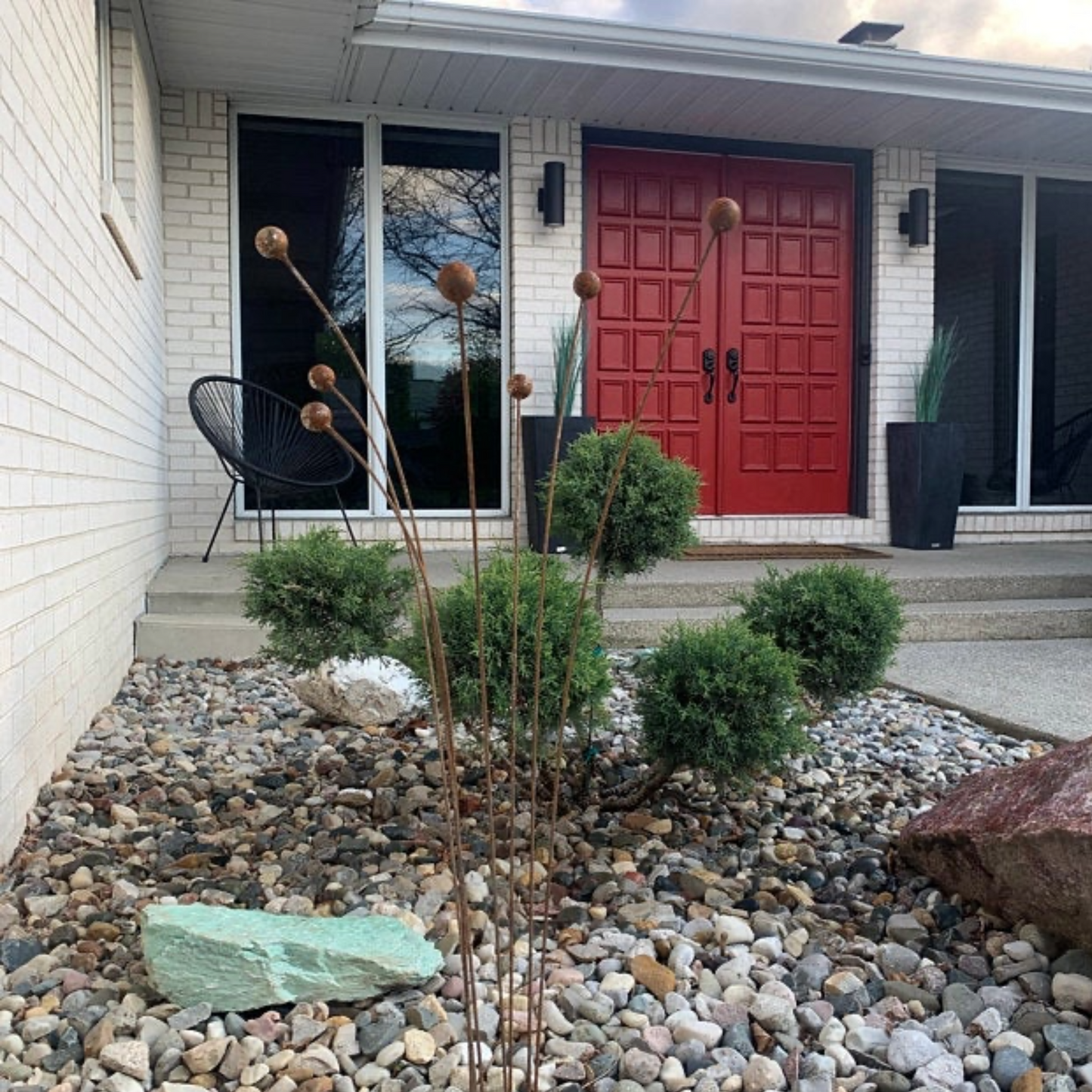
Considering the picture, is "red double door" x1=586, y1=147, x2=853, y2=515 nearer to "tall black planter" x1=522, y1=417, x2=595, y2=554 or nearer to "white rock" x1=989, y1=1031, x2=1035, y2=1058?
"tall black planter" x1=522, y1=417, x2=595, y2=554

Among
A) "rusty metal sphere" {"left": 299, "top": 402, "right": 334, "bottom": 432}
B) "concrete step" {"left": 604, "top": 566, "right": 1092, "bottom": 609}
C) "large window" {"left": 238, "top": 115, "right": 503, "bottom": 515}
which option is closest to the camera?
"rusty metal sphere" {"left": 299, "top": 402, "right": 334, "bottom": 432}

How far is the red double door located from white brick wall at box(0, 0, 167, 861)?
2.82 metres

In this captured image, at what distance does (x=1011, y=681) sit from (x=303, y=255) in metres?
4.03

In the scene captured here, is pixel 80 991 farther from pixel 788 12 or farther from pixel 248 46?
pixel 788 12

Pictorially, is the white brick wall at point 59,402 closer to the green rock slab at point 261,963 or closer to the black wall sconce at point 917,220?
the green rock slab at point 261,963

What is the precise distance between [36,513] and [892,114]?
5023 millimetres

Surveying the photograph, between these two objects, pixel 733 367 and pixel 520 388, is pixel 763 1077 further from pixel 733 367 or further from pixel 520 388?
pixel 733 367

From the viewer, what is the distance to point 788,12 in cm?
782

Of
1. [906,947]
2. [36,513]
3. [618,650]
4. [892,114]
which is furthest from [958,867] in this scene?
[892,114]

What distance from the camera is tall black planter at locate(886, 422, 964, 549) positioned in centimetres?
591

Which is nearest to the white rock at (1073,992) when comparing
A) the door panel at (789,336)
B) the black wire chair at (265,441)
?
the black wire chair at (265,441)

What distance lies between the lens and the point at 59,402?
2443 mm

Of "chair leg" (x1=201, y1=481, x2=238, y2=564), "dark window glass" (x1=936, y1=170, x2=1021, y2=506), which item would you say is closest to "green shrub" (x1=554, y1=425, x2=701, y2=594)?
"chair leg" (x1=201, y1=481, x2=238, y2=564)

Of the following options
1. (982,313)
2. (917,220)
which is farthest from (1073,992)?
(982,313)
